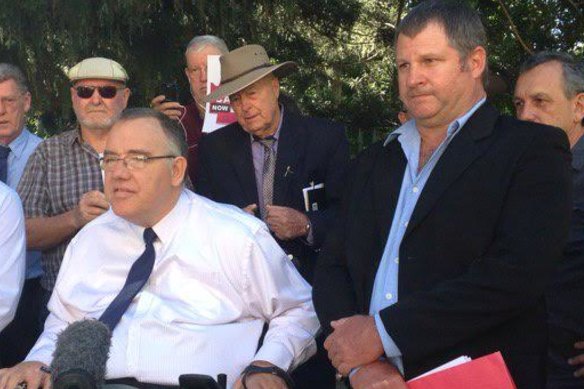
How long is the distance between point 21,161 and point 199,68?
47.6 inches

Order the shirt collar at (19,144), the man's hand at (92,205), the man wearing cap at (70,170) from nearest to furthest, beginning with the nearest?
1. the man's hand at (92,205)
2. the man wearing cap at (70,170)
3. the shirt collar at (19,144)

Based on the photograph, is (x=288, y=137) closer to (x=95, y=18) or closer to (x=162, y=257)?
(x=162, y=257)

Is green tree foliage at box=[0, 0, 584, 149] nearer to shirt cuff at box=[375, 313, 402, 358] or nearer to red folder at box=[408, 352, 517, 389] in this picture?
shirt cuff at box=[375, 313, 402, 358]

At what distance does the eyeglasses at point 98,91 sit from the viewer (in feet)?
16.2

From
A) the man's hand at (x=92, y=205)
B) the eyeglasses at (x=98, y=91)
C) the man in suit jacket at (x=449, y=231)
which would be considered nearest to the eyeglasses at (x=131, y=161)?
the man's hand at (x=92, y=205)

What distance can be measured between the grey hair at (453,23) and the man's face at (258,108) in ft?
4.73

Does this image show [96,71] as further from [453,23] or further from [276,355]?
[453,23]

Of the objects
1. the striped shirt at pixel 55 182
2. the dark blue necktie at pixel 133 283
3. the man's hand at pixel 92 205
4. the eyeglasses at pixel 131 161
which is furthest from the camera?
the striped shirt at pixel 55 182

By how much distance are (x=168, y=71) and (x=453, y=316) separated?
Result: 4.46 m

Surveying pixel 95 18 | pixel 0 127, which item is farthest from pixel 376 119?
pixel 0 127

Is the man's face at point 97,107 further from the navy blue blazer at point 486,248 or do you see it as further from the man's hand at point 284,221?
the navy blue blazer at point 486,248

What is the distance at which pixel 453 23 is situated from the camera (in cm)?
299

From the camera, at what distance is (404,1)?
869cm

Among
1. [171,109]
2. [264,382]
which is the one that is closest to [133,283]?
[264,382]
